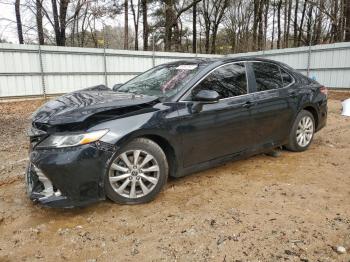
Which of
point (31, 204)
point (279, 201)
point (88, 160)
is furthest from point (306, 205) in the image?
point (31, 204)

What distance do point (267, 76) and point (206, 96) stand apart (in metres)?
1.47

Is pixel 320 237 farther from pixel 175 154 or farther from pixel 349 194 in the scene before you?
pixel 175 154

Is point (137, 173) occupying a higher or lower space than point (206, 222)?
higher

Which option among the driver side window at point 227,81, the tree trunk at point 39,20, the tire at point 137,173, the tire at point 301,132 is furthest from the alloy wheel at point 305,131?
Answer: the tree trunk at point 39,20

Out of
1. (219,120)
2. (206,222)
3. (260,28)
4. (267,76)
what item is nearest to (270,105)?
(267,76)

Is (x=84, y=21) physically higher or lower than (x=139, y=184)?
higher

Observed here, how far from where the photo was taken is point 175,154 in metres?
3.30

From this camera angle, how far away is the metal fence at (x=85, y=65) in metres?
12.1

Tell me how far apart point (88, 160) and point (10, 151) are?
3196mm

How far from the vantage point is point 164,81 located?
12.5 ft

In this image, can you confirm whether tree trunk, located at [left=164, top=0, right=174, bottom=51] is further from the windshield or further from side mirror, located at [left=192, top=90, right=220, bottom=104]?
side mirror, located at [left=192, top=90, right=220, bottom=104]

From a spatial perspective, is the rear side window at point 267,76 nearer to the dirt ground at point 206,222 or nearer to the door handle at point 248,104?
the door handle at point 248,104

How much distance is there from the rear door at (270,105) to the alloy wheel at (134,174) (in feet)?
5.40

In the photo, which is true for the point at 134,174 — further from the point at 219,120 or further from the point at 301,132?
the point at 301,132
